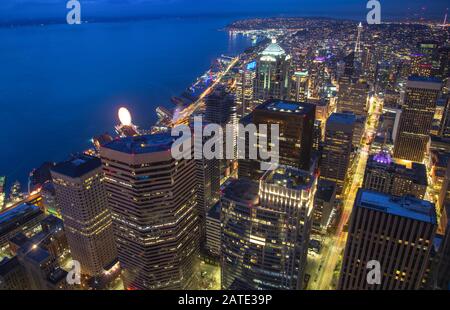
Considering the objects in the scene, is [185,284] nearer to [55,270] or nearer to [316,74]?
[55,270]

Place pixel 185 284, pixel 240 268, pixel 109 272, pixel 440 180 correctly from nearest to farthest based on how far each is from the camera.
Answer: pixel 240 268
pixel 185 284
pixel 109 272
pixel 440 180

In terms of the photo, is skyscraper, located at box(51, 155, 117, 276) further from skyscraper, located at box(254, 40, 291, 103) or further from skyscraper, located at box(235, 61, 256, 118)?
skyscraper, located at box(235, 61, 256, 118)

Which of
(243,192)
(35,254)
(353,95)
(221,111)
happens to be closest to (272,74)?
(221,111)

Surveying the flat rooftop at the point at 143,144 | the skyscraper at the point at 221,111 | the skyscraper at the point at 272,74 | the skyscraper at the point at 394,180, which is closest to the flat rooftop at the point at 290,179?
the flat rooftop at the point at 143,144

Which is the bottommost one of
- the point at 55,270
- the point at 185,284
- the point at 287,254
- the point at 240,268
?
the point at 185,284

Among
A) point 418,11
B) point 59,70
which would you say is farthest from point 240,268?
point 418,11

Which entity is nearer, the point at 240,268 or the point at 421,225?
the point at 421,225

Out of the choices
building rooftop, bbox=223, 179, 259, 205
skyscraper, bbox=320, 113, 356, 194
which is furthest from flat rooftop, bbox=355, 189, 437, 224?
skyscraper, bbox=320, 113, 356, 194
